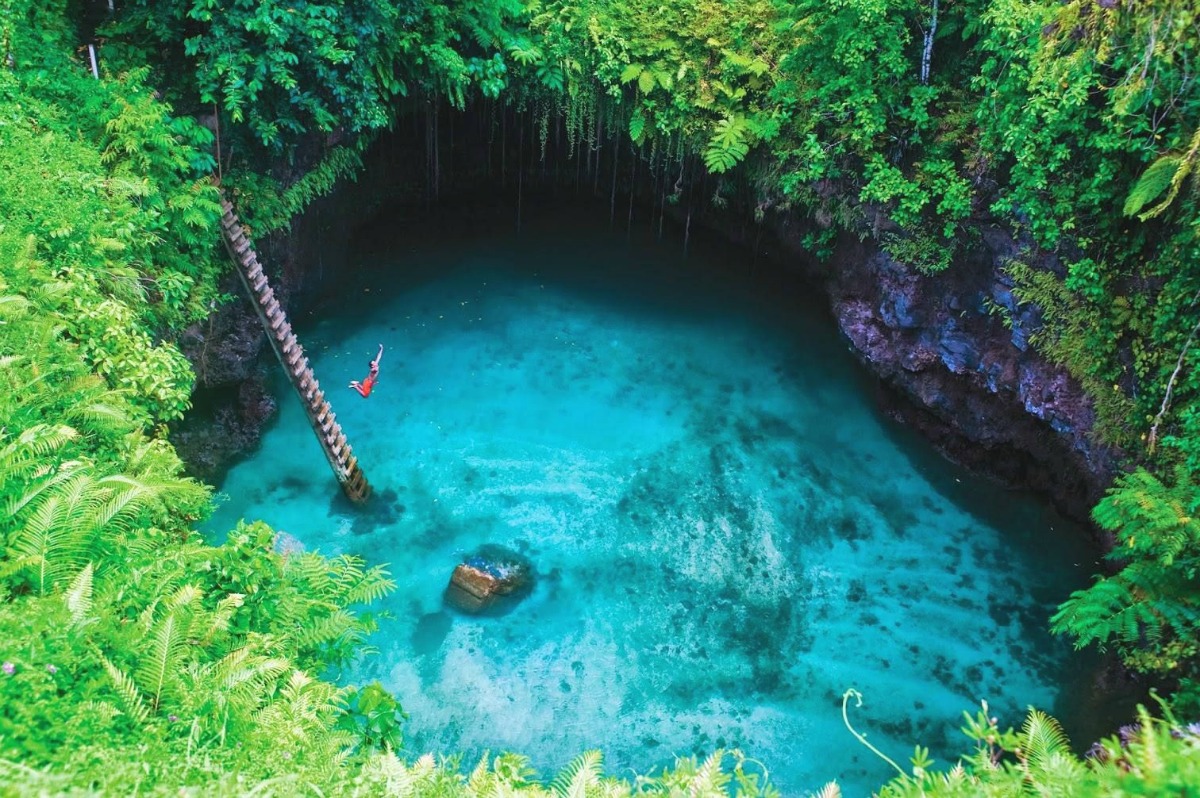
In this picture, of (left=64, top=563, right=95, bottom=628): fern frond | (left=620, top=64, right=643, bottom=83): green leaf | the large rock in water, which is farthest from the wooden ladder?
(left=620, top=64, right=643, bottom=83): green leaf

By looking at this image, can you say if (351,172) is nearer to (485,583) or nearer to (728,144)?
(728,144)

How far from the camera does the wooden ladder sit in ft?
31.2

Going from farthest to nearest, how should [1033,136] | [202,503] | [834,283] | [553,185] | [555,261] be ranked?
1. [553,185]
2. [555,261]
3. [834,283]
4. [1033,136]
5. [202,503]

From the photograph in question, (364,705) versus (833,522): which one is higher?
(364,705)

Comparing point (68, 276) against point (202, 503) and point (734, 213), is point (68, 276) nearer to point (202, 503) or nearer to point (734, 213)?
point (202, 503)

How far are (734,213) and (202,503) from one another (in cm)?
1150

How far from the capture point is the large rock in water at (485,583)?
9.54m

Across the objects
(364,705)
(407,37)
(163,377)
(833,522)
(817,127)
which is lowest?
(833,522)

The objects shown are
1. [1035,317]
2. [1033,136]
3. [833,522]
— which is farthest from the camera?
[833,522]

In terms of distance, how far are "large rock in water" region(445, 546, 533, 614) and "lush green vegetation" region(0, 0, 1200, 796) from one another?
1.07m

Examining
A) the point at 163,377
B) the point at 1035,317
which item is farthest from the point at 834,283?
the point at 163,377

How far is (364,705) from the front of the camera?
5.82m

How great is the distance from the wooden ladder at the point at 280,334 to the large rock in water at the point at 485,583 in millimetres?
2340

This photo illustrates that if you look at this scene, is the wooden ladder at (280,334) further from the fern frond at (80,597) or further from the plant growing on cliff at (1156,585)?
the plant growing on cliff at (1156,585)
